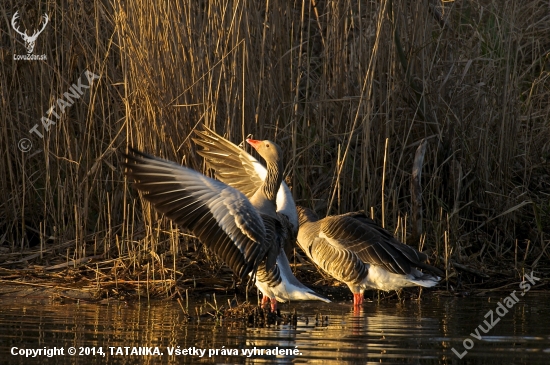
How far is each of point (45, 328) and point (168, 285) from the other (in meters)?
1.76

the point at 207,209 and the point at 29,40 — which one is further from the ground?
the point at 29,40

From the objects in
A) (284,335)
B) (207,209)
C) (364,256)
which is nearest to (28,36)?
(207,209)

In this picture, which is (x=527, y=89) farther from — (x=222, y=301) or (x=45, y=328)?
(x=45, y=328)

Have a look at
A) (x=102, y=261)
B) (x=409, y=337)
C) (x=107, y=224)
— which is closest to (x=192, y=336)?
(x=409, y=337)

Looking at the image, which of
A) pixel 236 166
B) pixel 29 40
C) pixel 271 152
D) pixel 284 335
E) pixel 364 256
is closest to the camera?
pixel 284 335

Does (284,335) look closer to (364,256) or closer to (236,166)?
(364,256)

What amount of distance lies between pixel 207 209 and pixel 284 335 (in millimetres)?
1111

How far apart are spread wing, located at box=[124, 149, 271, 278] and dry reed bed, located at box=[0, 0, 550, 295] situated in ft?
4.14

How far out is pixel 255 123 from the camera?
7887 millimetres

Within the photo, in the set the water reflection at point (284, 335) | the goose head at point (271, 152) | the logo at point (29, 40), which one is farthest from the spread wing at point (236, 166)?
the logo at point (29, 40)

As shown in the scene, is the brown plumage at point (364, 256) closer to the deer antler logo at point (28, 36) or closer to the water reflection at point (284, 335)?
the water reflection at point (284, 335)

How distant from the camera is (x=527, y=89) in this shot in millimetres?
10891

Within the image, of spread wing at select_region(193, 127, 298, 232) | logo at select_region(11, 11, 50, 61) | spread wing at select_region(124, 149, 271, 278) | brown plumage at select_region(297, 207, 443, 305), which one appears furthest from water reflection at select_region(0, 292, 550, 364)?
logo at select_region(11, 11, 50, 61)

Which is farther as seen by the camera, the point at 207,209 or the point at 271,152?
the point at 271,152
